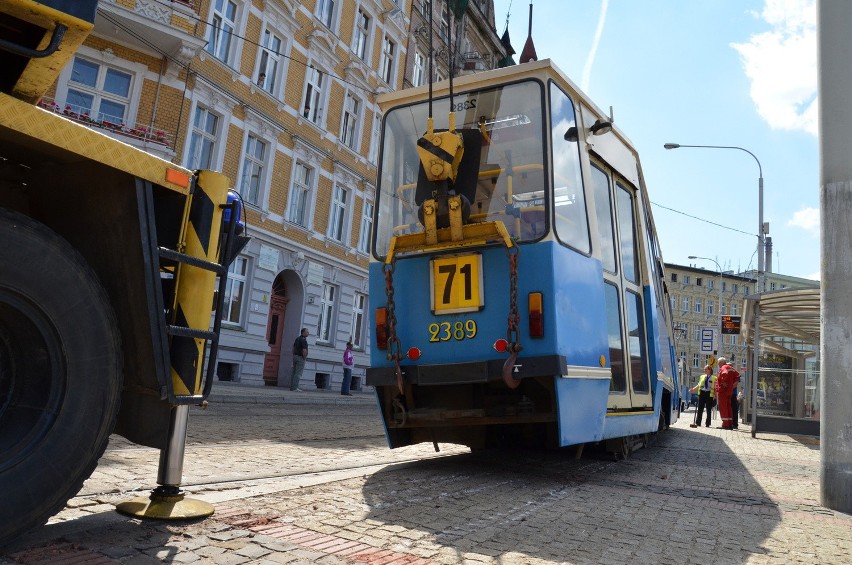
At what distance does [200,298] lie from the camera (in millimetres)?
3152

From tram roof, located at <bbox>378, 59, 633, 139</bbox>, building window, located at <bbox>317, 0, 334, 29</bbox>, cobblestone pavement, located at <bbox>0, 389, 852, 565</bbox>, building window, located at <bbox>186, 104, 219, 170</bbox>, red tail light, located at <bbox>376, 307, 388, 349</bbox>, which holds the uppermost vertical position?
building window, located at <bbox>317, 0, 334, 29</bbox>

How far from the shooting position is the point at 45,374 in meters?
2.49

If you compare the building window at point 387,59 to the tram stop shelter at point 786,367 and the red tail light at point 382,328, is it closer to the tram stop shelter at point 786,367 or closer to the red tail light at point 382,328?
the tram stop shelter at point 786,367

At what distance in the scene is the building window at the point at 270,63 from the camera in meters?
21.0

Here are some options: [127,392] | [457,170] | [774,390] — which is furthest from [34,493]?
[774,390]

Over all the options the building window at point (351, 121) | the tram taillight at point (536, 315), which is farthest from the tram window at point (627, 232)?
the building window at point (351, 121)

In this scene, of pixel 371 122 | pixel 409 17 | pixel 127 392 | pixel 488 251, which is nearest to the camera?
pixel 127 392

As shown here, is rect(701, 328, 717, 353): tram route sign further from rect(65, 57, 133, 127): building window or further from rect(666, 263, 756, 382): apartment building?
rect(666, 263, 756, 382): apartment building

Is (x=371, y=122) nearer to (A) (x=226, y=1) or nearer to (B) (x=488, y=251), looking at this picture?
(A) (x=226, y=1)

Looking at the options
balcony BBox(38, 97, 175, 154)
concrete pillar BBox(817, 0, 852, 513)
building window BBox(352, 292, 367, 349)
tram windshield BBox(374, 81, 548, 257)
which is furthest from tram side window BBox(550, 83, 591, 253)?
building window BBox(352, 292, 367, 349)

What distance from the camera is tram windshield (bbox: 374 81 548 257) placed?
5270 millimetres

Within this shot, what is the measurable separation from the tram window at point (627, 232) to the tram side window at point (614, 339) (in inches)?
21.1

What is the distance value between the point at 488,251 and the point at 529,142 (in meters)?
1.05

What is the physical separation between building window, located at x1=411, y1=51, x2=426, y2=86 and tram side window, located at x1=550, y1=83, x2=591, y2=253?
82.7 feet
